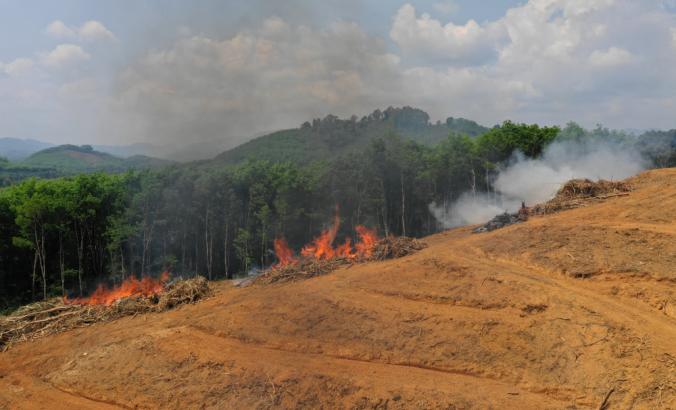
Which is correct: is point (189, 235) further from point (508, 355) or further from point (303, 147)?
point (303, 147)

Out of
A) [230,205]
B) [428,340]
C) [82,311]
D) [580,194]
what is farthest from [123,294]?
[230,205]

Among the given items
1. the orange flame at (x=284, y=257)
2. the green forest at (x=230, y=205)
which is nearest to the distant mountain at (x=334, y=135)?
the green forest at (x=230, y=205)

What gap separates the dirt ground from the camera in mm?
6180

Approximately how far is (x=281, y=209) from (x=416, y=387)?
78.9 ft

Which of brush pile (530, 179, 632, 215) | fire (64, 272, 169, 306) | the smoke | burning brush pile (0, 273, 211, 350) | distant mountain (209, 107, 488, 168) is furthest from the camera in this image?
distant mountain (209, 107, 488, 168)

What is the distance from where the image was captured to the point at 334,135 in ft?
246

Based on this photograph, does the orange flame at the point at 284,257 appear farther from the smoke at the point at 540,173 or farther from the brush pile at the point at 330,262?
the smoke at the point at 540,173

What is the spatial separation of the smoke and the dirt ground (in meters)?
17.8

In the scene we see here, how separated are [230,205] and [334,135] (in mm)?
46626

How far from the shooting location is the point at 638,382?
5.80 meters

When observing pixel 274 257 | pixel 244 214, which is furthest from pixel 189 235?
pixel 274 257

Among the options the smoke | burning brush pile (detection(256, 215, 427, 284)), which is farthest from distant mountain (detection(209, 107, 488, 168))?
burning brush pile (detection(256, 215, 427, 284))

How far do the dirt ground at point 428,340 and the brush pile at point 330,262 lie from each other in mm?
1008

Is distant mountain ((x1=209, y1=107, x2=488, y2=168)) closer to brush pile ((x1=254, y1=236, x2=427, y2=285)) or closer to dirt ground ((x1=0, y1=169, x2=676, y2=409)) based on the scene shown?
brush pile ((x1=254, y1=236, x2=427, y2=285))
